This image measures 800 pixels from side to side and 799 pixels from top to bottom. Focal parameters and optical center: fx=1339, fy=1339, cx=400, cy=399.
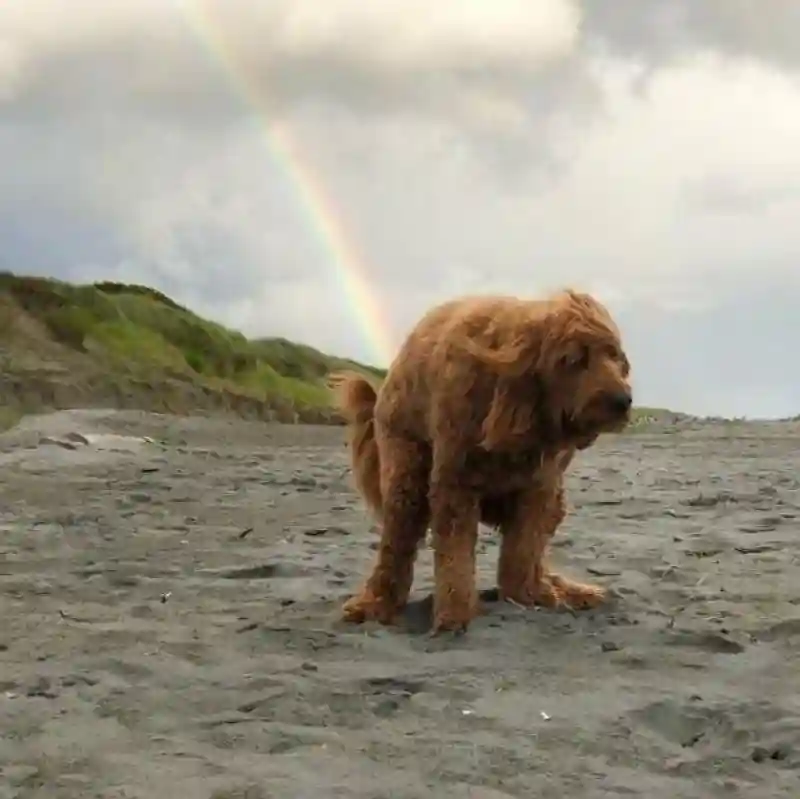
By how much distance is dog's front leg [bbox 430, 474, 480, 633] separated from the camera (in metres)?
6.54

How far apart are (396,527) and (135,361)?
32.8 metres

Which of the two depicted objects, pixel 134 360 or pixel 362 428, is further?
pixel 134 360

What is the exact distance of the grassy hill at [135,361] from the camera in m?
33.3

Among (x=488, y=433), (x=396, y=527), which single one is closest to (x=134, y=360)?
(x=396, y=527)

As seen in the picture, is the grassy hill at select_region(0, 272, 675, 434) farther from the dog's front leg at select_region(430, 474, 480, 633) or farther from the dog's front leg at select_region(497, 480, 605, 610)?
the dog's front leg at select_region(430, 474, 480, 633)

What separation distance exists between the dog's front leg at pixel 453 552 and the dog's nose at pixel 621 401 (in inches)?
35.8

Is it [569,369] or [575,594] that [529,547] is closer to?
[575,594]

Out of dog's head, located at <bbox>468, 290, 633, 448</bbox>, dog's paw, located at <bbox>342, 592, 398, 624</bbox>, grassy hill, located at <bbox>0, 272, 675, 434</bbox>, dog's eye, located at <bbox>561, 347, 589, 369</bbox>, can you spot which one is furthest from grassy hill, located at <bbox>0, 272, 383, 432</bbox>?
dog's eye, located at <bbox>561, 347, 589, 369</bbox>

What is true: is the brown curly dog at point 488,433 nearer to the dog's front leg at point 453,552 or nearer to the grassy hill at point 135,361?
the dog's front leg at point 453,552

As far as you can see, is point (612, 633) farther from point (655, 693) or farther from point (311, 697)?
point (311, 697)

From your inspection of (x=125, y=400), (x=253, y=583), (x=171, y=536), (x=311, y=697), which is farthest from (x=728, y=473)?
(x=125, y=400)

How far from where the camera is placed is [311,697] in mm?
5422

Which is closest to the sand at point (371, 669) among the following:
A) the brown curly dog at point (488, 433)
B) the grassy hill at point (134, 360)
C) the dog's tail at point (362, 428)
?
the brown curly dog at point (488, 433)

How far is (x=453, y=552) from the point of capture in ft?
21.7
